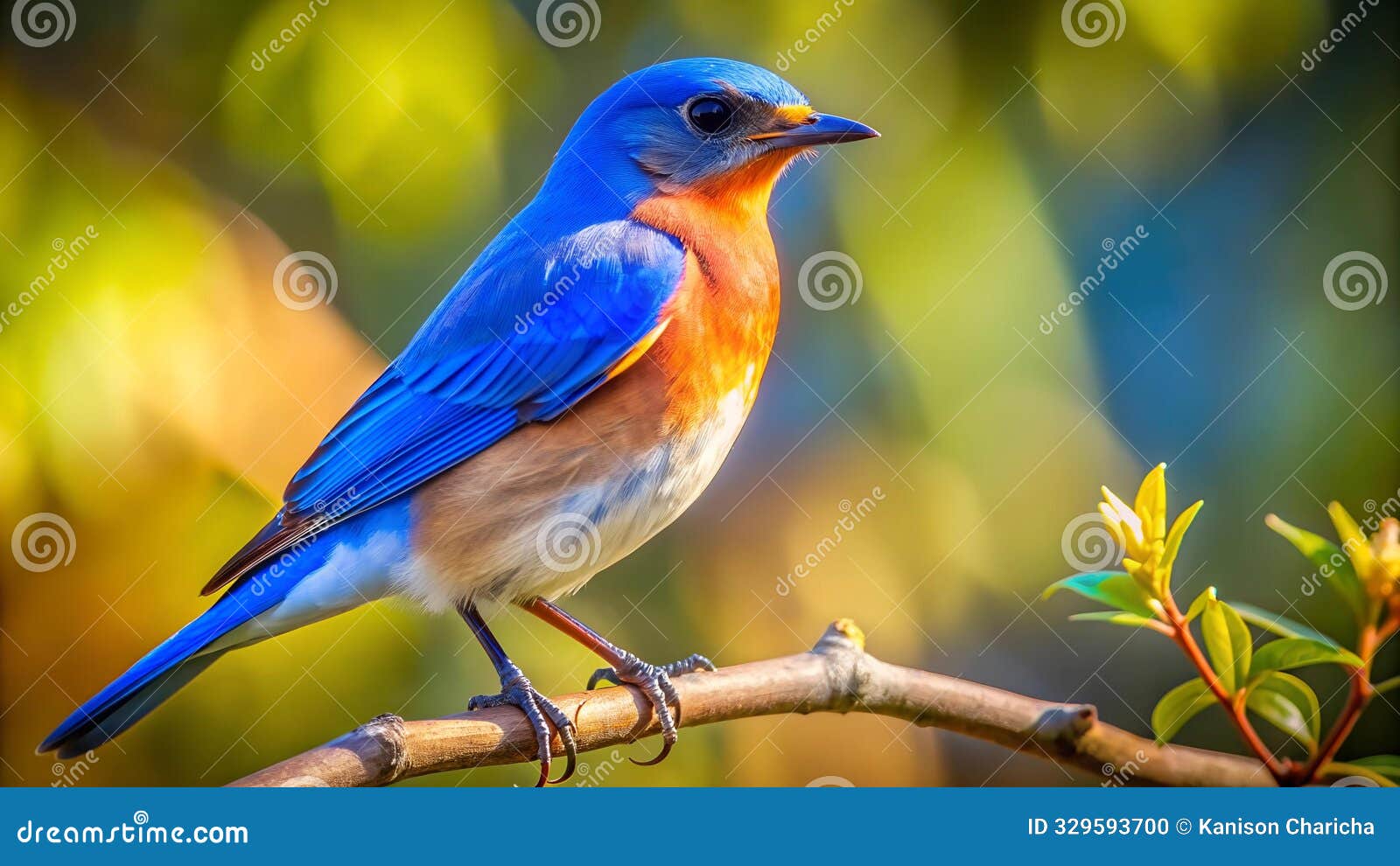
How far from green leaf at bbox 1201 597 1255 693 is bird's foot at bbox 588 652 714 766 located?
3.45 ft

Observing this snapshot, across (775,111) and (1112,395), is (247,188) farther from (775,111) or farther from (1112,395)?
(1112,395)

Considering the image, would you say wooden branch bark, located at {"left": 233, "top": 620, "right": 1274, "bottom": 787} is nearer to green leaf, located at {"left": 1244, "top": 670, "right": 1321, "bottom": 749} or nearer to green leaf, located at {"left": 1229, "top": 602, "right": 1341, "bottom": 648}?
green leaf, located at {"left": 1244, "top": 670, "right": 1321, "bottom": 749}

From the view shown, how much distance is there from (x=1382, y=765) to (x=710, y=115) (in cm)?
190

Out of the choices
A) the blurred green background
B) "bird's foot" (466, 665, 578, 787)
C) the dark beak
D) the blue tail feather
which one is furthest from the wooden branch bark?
the dark beak

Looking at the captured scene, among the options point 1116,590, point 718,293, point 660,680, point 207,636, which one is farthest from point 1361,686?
point 207,636

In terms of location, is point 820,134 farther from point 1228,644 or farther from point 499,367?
point 1228,644

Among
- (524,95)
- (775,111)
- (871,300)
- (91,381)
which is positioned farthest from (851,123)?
(91,381)

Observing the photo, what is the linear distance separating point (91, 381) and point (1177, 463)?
282 centimetres

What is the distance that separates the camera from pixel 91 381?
127 inches

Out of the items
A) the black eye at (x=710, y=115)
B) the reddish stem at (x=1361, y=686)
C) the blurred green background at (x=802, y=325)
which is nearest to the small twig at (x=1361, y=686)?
the reddish stem at (x=1361, y=686)

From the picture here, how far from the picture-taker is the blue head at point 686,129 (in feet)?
9.50

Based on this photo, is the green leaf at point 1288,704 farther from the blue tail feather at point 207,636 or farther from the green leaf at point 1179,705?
the blue tail feather at point 207,636

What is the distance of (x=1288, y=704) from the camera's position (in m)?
2.27

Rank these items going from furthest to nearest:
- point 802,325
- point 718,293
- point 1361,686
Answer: point 802,325 < point 718,293 < point 1361,686
